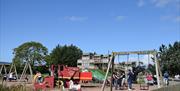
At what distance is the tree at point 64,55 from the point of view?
116 m

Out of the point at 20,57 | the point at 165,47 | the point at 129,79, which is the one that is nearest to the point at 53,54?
the point at 20,57

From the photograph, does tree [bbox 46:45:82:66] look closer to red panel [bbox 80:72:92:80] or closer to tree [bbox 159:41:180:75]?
tree [bbox 159:41:180:75]

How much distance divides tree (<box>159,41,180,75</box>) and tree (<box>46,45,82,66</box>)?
5173 cm

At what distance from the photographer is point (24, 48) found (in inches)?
4456

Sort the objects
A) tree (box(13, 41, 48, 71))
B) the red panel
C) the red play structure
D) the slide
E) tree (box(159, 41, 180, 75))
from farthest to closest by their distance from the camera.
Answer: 1. tree (box(13, 41, 48, 71))
2. tree (box(159, 41, 180, 75))
3. the slide
4. the red panel
5. the red play structure

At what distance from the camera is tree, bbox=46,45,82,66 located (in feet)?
381

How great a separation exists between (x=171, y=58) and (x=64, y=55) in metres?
54.8

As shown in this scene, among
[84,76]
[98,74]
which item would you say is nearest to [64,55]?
[98,74]

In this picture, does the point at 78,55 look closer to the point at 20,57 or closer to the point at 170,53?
the point at 20,57

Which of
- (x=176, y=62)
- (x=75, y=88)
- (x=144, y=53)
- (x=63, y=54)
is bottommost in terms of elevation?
(x=75, y=88)

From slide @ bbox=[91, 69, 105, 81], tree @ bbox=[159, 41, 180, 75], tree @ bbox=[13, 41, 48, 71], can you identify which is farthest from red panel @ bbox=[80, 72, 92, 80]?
tree @ bbox=[13, 41, 48, 71]

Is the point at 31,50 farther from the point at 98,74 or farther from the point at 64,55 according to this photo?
the point at 98,74

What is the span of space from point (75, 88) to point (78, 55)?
100 metres

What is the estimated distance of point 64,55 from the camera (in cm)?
11662
